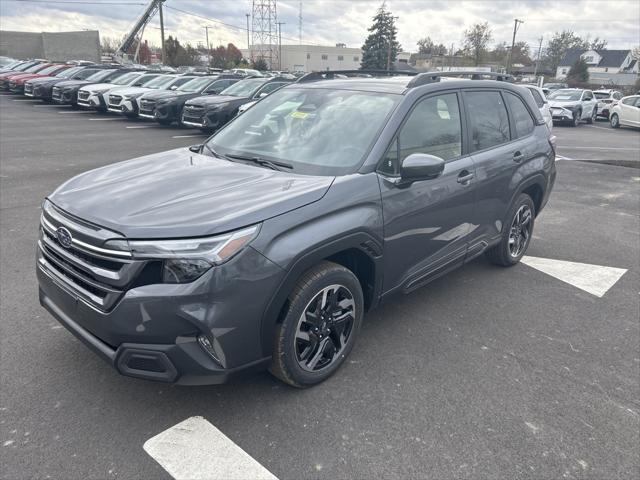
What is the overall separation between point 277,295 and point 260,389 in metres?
0.79

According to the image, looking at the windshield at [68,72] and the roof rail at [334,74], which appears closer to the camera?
the roof rail at [334,74]

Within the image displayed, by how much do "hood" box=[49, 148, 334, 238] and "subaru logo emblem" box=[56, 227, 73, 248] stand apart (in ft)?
0.37

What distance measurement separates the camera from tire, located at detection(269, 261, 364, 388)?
2.76m

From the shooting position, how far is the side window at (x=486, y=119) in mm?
4172

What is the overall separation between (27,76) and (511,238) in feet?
88.4

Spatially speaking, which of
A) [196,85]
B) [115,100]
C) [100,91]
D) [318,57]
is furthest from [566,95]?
[318,57]

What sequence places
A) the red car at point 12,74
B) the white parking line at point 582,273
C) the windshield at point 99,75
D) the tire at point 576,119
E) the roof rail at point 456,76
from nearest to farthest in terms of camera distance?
the roof rail at point 456,76, the white parking line at point 582,273, the windshield at point 99,75, the tire at point 576,119, the red car at point 12,74

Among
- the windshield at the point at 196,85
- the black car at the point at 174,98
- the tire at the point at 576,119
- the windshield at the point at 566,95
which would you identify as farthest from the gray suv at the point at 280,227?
the windshield at the point at 566,95

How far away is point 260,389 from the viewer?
3.05 metres

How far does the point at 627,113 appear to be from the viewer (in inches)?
882

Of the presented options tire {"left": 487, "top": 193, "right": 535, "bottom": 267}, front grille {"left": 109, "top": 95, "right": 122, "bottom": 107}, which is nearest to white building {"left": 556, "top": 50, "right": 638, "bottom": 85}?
front grille {"left": 109, "top": 95, "right": 122, "bottom": 107}

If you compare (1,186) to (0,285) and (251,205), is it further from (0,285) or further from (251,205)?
(251,205)

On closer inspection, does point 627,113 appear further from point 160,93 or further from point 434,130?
point 434,130

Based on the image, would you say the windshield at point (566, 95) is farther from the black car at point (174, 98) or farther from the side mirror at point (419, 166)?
the side mirror at point (419, 166)
